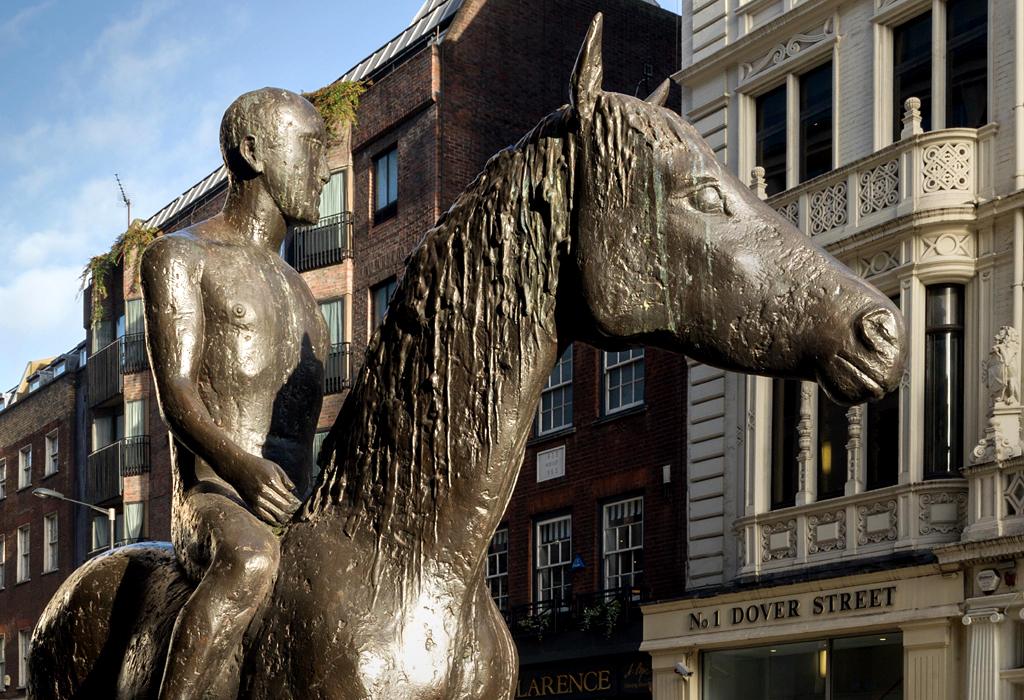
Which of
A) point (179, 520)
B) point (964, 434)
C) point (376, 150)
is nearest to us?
point (179, 520)

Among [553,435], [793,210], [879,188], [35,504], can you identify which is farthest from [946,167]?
[35,504]

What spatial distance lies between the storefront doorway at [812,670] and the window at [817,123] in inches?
252

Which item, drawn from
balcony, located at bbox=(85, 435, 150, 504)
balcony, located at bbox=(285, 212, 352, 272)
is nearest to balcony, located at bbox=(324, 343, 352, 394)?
balcony, located at bbox=(285, 212, 352, 272)

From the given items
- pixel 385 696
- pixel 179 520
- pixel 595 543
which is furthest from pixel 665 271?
pixel 595 543

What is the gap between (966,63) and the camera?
20.4 m

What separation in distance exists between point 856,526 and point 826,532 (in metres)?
0.65

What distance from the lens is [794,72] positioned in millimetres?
23344

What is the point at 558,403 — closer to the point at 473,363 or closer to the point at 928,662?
the point at 928,662

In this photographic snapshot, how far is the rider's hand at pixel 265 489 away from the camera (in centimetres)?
365

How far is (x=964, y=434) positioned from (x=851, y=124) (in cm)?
467

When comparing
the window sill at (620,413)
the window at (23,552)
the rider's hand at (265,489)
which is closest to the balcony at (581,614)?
the window sill at (620,413)

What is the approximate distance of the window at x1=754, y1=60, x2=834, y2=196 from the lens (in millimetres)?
22734

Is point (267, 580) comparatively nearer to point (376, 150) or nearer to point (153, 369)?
point (153, 369)

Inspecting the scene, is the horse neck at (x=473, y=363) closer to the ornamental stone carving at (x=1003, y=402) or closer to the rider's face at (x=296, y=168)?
the rider's face at (x=296, y=168)
